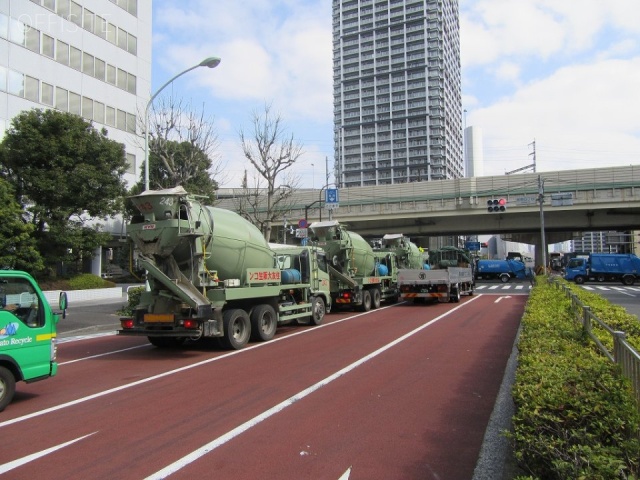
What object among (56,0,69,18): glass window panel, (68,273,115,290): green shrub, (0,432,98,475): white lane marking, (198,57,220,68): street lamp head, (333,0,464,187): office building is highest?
(333,0,464,187): office building

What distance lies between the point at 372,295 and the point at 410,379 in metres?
13.3

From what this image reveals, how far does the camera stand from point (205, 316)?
1031 centimetres

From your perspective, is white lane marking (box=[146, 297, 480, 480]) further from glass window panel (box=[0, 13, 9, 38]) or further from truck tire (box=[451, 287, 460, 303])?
glass window panel (box=[0, 13, 9, 38])

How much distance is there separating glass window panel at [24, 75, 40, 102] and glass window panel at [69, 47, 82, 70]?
3236 mm

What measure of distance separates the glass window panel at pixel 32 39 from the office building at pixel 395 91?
103 metres

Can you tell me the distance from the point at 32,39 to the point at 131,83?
8232mm

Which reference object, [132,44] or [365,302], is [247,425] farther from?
[132,44]

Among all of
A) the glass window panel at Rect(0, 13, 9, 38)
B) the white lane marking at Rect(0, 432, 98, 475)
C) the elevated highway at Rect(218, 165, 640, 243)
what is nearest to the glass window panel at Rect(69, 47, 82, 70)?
the glass window panel at Rect(0, 13, 9, 38)

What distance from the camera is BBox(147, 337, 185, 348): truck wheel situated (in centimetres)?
1203

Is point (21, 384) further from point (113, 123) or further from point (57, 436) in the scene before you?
point (113, 123)

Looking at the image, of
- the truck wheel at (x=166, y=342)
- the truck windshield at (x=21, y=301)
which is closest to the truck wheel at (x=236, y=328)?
the truck wheel at (x=166, y=342)

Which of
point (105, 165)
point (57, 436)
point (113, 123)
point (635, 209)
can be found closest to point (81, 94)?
point (113, 123)

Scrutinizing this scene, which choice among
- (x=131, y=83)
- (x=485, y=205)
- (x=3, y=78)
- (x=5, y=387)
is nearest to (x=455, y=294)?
(x=5, y=387)

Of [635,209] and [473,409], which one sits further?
[635,209]
